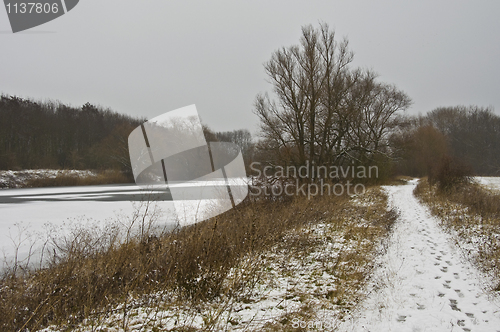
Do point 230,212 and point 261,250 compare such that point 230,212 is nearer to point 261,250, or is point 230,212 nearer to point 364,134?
point 261,250

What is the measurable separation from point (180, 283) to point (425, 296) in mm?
3451

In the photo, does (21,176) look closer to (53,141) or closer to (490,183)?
(53,141)

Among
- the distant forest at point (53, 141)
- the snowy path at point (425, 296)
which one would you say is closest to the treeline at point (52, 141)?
the distant forest at point (53, 141)

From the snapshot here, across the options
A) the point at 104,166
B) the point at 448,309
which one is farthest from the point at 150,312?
the point at 104,166

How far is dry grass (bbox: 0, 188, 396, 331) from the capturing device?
3305 mm

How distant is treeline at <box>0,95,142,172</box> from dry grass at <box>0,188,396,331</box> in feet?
118

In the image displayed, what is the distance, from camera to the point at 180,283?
4.09 meters

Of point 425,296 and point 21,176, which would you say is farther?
point 21,176

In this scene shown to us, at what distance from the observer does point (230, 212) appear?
9000 mm

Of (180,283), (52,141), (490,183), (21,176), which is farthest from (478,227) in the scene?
(52,141)

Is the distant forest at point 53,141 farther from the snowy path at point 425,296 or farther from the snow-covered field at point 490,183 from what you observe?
the snowy path at point 425,296

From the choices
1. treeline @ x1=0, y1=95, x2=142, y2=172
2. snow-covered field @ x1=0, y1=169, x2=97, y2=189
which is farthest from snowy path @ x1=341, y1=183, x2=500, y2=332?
treeline @ x1=0, y1=95, x2=142, y2=172

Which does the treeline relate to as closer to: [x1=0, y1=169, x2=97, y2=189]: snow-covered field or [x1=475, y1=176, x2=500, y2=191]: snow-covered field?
[x1=0, y1=169, x2=97, y2=189]: snow-covered field

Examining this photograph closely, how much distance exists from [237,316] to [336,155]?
18691mm
